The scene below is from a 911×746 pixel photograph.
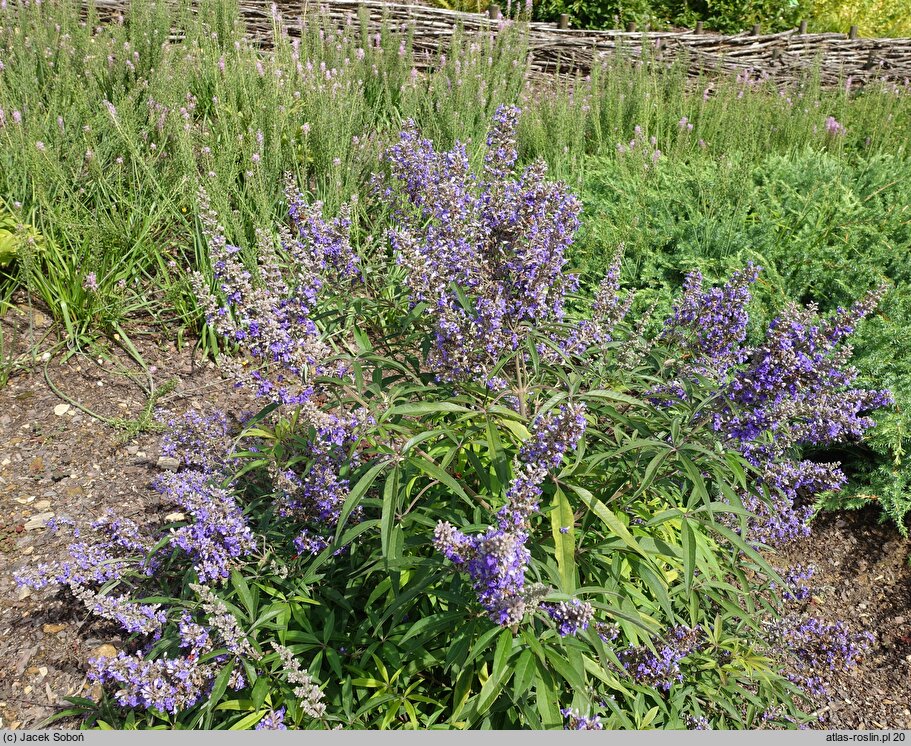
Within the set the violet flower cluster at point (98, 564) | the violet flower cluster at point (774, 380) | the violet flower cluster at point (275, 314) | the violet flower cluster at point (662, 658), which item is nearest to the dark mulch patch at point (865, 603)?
the violet flower cluster at point (774, 380)

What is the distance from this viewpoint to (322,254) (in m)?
2.60

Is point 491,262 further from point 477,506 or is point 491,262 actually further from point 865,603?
point 865,603

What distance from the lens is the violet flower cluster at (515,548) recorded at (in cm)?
186

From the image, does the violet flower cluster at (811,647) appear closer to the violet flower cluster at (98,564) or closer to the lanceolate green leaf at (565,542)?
the lanceolate green leaf at (565,542)

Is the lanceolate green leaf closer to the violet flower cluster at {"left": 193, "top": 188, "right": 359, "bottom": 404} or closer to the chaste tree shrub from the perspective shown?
the chaste tree shrub

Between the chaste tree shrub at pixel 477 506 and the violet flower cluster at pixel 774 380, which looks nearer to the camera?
the chaste tree shrub at pixel 477 506

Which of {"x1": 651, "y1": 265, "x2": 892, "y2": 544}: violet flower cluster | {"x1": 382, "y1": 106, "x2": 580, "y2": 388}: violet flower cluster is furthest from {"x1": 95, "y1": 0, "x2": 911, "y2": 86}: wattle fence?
{"x1": 651, "y1": 265, "x2": 892, "y2": 544}: violet flower cluster

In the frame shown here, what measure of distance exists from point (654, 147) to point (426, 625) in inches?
205

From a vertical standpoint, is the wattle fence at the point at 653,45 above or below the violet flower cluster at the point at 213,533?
above

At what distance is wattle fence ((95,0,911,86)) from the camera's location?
8227 mm

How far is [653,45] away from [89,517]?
7.74m

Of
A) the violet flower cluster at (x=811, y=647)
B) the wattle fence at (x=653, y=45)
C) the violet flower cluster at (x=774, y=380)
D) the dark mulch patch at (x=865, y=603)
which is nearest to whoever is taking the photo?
the violet flower cluster at (x=774, y=380)

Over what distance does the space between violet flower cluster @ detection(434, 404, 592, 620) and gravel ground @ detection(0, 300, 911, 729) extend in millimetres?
1629

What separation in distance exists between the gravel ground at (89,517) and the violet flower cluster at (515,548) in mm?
1629
